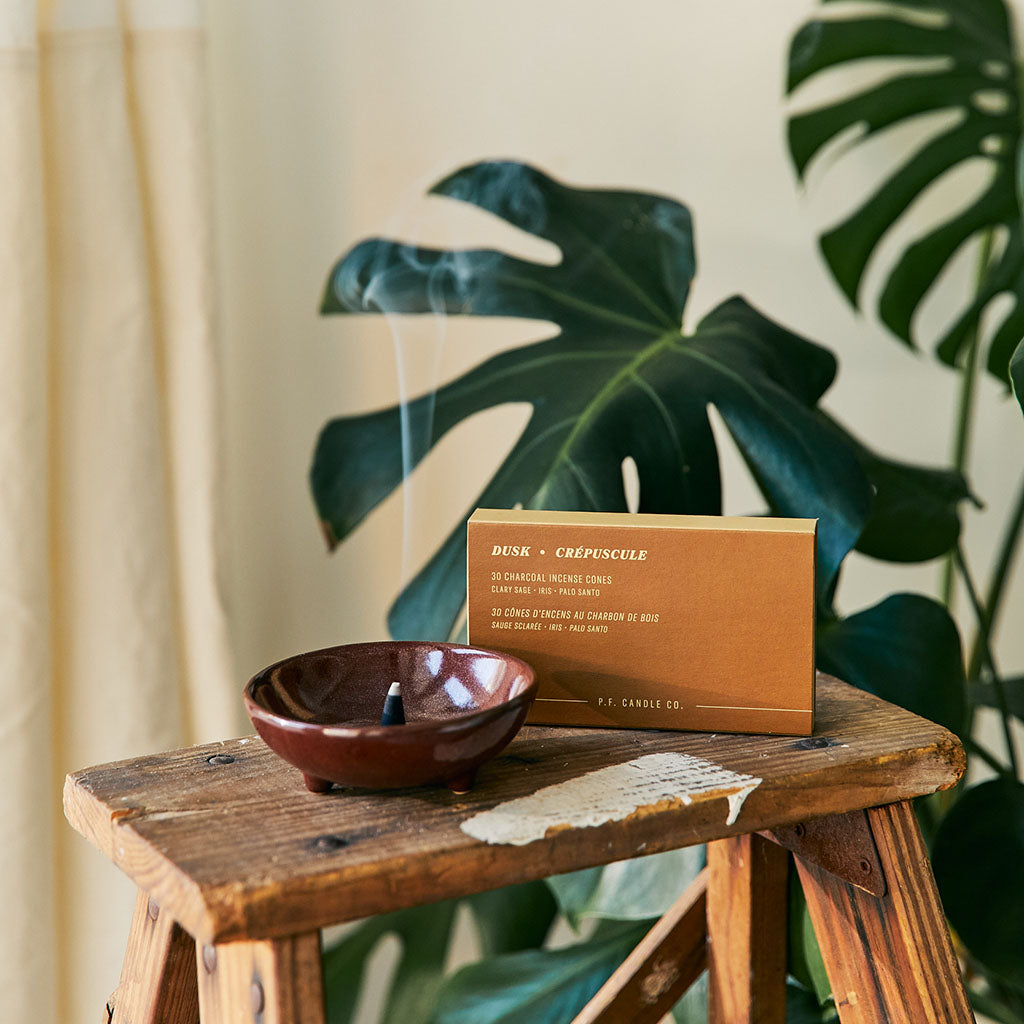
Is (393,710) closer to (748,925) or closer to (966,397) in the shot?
(748,925)

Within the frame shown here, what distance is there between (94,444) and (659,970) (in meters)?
0.62

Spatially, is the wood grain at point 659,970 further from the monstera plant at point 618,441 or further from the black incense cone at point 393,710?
the black incense cone at point 393,710

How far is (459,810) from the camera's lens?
56cm

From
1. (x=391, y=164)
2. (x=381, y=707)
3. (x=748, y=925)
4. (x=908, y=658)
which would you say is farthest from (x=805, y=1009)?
(x=391, y=164)

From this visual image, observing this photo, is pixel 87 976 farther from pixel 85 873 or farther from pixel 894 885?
pixel 894 885

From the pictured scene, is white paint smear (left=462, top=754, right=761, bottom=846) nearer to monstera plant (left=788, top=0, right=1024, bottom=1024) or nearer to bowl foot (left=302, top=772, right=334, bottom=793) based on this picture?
bowl foot (left=302, top=772, right=334, bottom=793)

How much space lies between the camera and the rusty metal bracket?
0.64 metres

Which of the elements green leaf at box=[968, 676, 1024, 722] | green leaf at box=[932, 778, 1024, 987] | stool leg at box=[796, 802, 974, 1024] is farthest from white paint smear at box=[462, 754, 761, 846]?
green leaf at box=[968, 676, 1024, 722]

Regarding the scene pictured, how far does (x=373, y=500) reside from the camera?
3.07 feet

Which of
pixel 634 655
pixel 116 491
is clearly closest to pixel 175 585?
pixel 116 491

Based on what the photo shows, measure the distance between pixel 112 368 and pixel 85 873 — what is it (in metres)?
0.45

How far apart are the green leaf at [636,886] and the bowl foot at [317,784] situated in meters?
0.37

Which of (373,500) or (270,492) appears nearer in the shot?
(373,500)

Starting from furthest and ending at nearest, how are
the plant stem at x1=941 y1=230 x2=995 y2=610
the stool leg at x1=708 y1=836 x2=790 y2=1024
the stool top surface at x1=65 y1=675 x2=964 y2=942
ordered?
1. the plant stem at x1=941 y1=230 x2=995 y2=610
2. the stool leg at x1=708 y1=836 x2=790 y2=1024
3. the stool top surface at x1=65 y1=675 x2=964 y2=942
